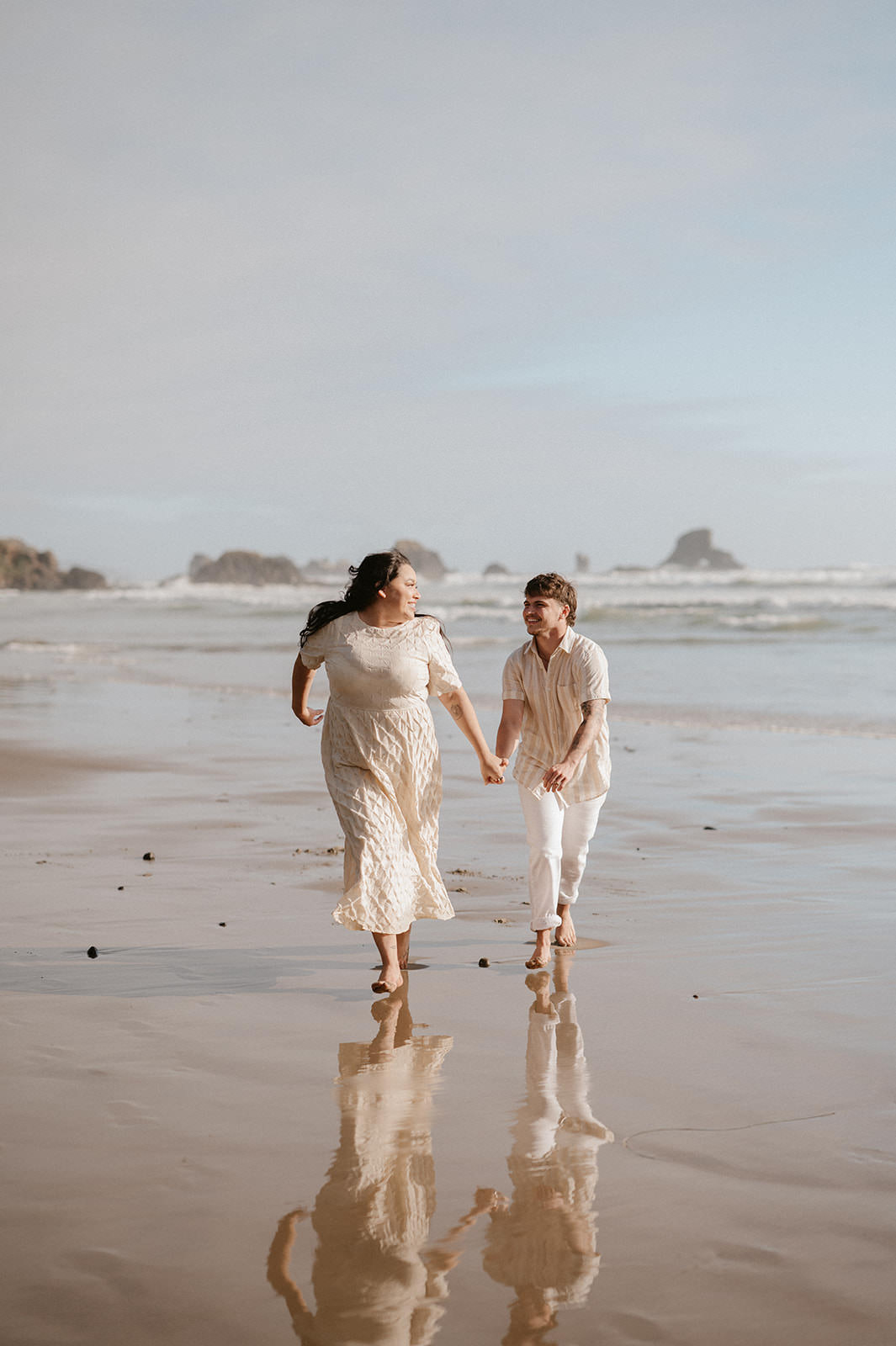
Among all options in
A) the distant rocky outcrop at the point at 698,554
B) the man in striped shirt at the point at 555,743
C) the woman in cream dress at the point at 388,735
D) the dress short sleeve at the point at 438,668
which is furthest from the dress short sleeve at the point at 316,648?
the distant rocky outcrop at the point at 698,554

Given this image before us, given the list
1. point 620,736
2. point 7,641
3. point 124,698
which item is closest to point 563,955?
point 620,736

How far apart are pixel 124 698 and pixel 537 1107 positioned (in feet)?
45.9

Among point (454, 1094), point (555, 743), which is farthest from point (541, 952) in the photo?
point (454, 1094)

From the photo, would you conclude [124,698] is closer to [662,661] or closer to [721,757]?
[721,757]

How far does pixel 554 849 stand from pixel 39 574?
280 feet

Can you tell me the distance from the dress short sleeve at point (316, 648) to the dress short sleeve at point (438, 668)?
410 mm

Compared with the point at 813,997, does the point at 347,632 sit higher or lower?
higher

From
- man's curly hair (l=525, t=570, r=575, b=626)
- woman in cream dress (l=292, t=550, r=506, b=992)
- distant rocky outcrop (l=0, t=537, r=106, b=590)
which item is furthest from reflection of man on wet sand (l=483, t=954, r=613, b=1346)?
distant rocky outcrop (l=0, t=537, r=106, b=590)

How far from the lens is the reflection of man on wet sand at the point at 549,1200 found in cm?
263

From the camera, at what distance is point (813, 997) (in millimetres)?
4574

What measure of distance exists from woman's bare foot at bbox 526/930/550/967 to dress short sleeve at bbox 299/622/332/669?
143 cm

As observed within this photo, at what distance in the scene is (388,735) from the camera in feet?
16.4

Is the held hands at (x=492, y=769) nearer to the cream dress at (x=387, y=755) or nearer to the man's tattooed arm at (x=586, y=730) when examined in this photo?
the cream dress at (x=387, y=755)

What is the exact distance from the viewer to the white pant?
525 centimetres
